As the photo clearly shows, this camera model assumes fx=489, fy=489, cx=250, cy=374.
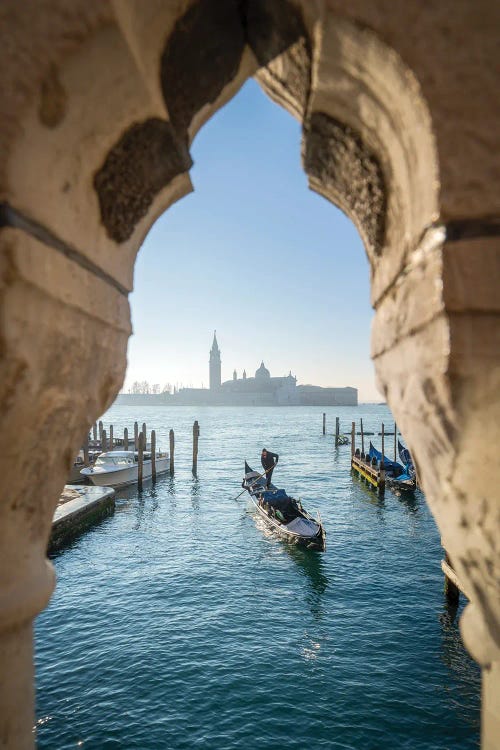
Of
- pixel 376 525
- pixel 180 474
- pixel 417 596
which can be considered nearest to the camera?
pixel 417 596

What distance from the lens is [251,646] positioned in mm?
9125

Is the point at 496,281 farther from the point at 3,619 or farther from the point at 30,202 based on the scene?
the point at 3,619

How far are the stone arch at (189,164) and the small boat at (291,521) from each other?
42.3 feet

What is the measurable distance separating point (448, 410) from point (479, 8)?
105 centimetres

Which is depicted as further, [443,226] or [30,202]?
[30,202]

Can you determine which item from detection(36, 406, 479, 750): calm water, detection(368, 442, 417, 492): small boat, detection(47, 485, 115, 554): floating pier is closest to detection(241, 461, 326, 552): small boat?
detection(36, 406, 479, 750): calm water

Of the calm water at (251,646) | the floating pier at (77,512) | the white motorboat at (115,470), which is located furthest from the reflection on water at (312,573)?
the white motorboat at (115,470)

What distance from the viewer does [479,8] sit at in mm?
1261

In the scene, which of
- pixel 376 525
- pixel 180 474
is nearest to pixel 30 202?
pixel 376 525

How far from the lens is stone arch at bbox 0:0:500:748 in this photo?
128cm

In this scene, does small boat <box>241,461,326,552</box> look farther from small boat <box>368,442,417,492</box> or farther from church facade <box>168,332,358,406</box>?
church facade <box>168,332,358,406</box>

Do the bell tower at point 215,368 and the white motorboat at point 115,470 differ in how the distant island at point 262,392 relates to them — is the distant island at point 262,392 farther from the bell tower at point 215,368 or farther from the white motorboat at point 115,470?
the white motorboat at point 115,470

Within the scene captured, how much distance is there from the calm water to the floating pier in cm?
50

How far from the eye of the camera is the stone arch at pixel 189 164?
1.28m
